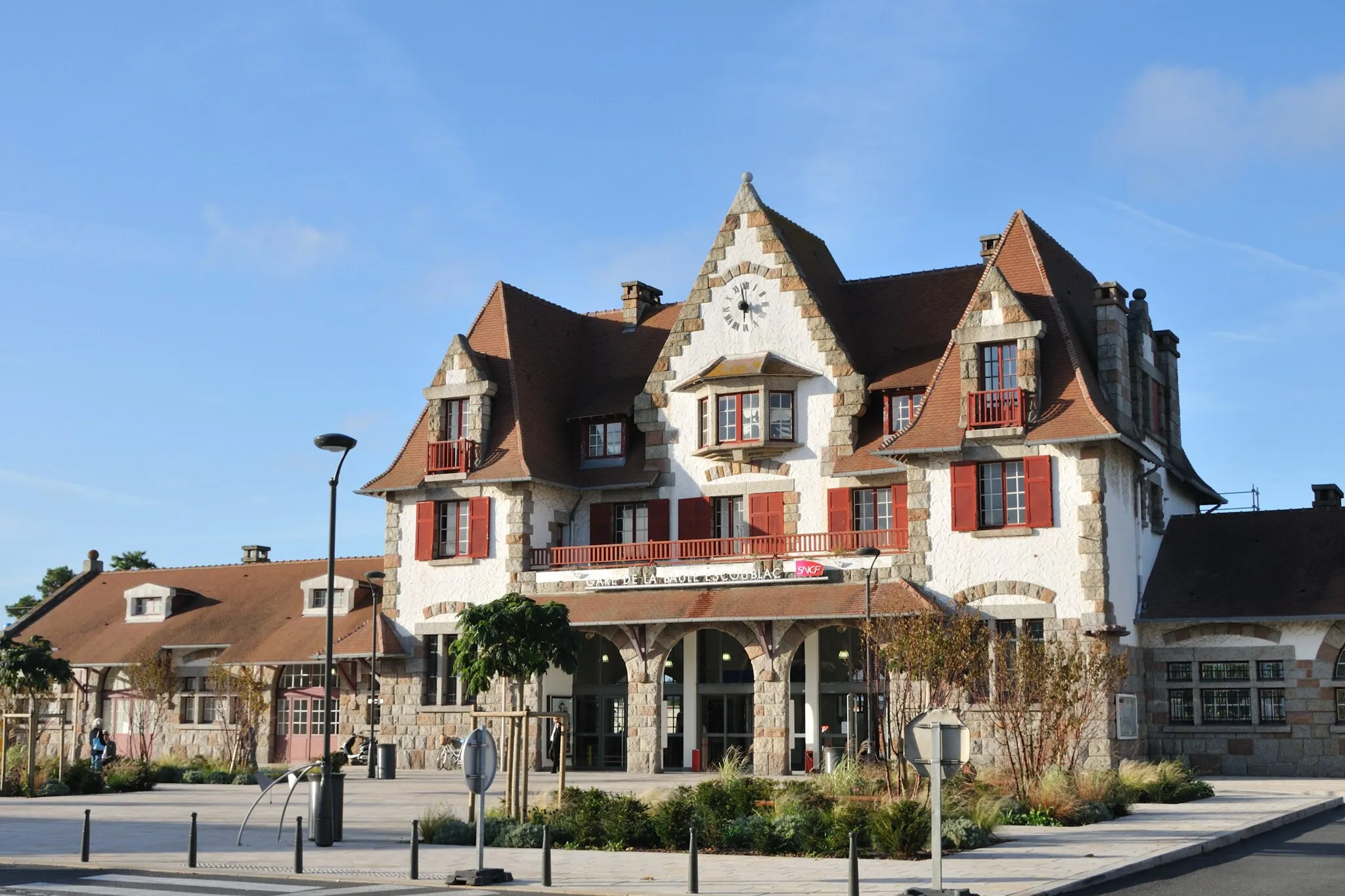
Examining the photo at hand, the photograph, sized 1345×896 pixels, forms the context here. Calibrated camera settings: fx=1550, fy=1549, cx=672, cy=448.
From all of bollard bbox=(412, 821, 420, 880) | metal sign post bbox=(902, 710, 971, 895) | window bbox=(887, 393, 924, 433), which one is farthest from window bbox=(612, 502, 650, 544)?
metal sign post bbox=(902, 710, 971, 895)

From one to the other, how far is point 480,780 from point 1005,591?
19.9m

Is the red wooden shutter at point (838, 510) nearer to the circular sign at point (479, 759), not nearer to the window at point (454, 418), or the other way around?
the window at point (454, 418)

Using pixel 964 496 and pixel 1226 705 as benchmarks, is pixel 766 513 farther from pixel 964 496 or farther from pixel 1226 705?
pixel 1226 705

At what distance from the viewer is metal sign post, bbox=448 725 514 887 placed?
1644cm

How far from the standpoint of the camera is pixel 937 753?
14133 mm

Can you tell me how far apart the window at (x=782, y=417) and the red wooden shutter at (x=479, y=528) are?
780 centimetres

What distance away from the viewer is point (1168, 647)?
35.2m

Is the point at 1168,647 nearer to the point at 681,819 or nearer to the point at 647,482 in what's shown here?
the point at 647,482

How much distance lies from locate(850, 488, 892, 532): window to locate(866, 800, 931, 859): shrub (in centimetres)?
1891

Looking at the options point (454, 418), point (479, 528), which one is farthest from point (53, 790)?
point (454, 418)

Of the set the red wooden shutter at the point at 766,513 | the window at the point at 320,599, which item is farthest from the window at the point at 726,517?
the window at the point at 320,599

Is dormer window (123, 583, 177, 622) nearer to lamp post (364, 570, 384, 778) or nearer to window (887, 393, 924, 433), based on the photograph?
lamp post (364, 570, 384, 778)

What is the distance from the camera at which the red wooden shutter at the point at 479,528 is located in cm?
4047

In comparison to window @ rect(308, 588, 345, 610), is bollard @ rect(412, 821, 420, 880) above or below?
below
